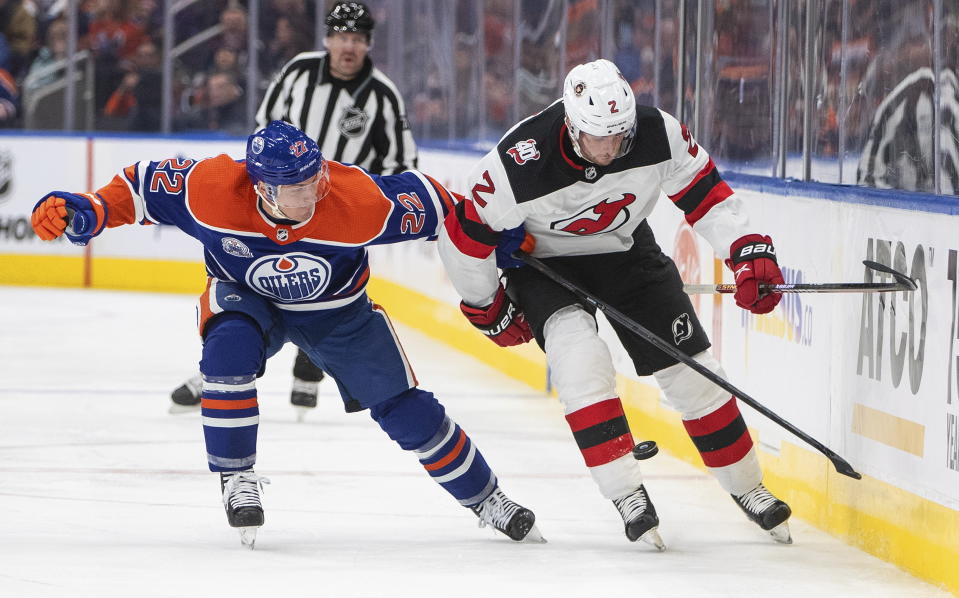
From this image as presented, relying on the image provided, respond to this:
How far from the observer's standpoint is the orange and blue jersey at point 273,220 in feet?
11.2

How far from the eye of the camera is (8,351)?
6.88 m

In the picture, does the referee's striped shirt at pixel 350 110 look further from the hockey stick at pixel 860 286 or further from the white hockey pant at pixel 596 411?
the hockey stick at pixel 860 286

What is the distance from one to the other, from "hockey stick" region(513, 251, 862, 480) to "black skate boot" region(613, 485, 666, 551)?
316 mm

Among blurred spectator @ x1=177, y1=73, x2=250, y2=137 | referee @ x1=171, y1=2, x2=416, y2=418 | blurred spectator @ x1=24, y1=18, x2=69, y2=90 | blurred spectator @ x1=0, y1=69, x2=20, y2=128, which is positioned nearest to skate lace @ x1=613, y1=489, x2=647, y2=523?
referee @ x1=171, y1=2, x2=416, y2=418

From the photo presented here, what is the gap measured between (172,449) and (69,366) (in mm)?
1917

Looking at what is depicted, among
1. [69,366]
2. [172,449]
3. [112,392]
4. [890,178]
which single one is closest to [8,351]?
[69,366]

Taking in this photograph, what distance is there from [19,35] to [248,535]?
7.99 meters

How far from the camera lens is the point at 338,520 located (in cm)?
381

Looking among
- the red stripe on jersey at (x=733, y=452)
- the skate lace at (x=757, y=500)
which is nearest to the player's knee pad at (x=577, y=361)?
the red stripe on jersey at (x=733, y=452)

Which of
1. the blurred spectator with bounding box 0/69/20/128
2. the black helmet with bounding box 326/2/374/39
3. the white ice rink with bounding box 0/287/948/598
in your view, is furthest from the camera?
the blurred spectator with bounding box 0/69/20/128

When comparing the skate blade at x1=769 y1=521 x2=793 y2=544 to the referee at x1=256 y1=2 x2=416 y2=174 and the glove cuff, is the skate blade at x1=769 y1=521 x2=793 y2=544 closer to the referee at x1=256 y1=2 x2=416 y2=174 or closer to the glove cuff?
the glove cuff

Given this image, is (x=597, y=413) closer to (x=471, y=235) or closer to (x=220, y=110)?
(x=471, y=235)

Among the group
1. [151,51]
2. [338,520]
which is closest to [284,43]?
[151,51]

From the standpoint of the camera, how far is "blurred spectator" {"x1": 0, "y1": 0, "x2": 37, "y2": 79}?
1056 centimetres
